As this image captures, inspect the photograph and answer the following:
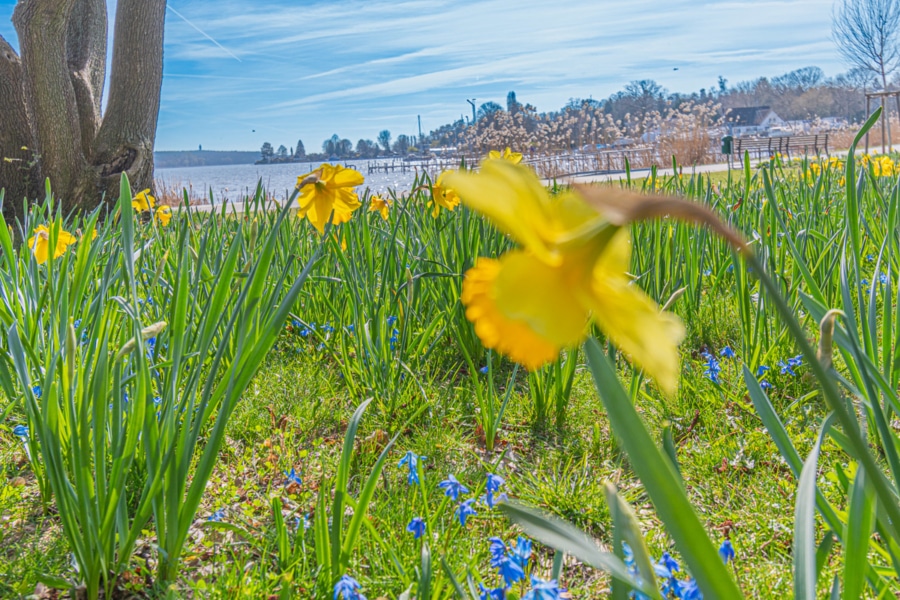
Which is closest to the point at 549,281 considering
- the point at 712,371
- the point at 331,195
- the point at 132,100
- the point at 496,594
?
the point at 496,594

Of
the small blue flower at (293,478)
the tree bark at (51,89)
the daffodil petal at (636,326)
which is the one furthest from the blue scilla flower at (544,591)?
the tree bark at (51,89)

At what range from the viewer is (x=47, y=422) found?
97cm

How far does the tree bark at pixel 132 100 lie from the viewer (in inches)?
232

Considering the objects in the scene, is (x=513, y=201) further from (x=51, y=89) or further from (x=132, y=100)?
(x=51, y=89)

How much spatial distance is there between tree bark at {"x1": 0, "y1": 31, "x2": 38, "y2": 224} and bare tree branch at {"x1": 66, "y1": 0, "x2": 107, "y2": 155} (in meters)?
0.57

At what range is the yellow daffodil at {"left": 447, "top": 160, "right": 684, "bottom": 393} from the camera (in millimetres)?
337

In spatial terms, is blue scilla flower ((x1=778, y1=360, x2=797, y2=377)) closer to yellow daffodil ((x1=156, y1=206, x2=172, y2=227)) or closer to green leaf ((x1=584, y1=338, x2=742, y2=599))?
green leaf ((x1=584, y1=338, x2=742, y2=599))

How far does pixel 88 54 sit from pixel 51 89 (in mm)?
1488

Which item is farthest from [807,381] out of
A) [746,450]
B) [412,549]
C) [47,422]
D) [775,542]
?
[47,422]

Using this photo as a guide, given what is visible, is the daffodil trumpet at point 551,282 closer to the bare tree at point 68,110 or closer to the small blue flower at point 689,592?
the small blue flower at point 689,592

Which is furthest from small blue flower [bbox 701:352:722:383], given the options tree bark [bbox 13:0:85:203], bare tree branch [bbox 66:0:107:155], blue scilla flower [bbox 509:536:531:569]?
bare tree branch [bbox 66:0:107:155]

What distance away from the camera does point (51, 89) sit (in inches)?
230

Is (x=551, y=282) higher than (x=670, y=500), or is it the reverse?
(x=551, y=282)

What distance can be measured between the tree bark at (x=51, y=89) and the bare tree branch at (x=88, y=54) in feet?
1.64
